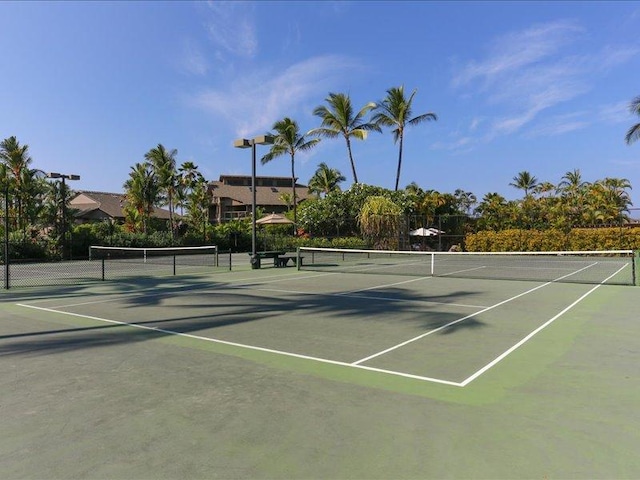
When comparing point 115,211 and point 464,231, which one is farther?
point 115,211

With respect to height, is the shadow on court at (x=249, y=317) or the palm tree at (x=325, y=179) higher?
the palm tree at (x=325, y=179)

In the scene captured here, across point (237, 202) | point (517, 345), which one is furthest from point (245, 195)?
point (517, 345)

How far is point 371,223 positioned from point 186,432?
33.1 meters

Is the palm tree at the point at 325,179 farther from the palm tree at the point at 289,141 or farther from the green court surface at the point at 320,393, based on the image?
the green court surface at the point at 320,393

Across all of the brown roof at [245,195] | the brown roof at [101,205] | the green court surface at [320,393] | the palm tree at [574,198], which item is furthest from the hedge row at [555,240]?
the brown roof at [245,195]

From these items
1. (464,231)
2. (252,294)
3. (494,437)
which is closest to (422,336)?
(494,437)

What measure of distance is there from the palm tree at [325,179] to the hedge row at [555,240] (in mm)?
23679

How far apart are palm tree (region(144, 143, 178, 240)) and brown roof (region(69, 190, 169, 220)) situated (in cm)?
1562

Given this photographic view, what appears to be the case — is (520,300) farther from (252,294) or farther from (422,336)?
(252,294)

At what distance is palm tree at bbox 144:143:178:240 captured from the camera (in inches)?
1719

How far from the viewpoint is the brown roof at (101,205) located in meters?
57.9

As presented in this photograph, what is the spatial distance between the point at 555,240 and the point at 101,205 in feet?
171

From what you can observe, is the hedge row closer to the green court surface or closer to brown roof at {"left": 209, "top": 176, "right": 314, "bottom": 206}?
the green court surface

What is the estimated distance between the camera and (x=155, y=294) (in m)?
13.1
